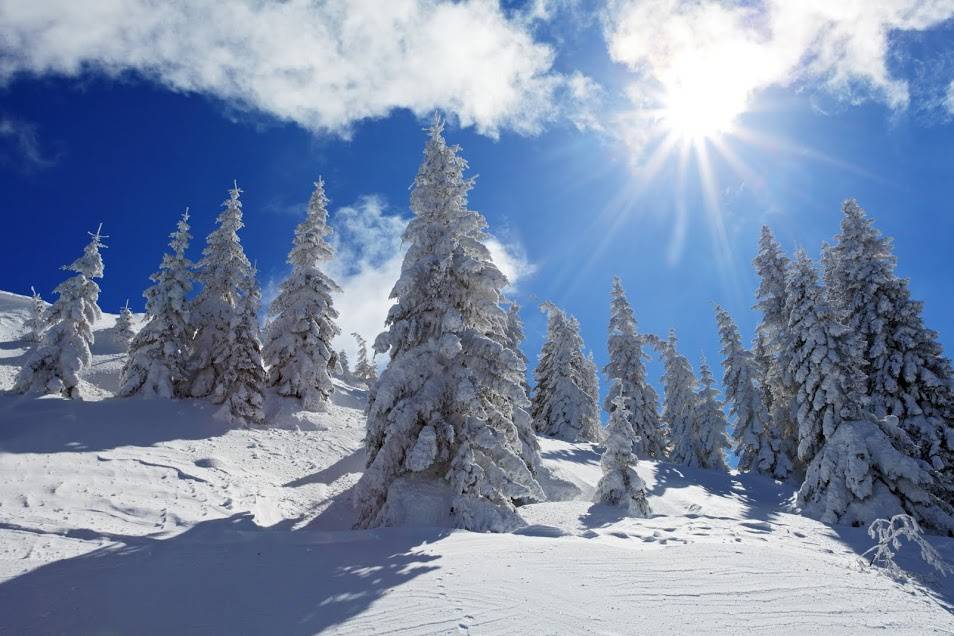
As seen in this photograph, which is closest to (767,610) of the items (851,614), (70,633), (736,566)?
(851,614)

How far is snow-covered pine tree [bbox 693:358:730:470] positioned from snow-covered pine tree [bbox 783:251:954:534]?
14.7m

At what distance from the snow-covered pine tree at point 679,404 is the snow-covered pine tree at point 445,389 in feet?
88.5

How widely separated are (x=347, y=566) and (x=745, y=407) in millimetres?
32166

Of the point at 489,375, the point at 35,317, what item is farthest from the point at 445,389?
the point at 35,317

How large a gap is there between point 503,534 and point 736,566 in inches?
198

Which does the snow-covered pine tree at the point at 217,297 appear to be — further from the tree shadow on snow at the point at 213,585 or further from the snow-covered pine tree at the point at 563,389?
the snow-covered pine tree at the point at 563,389

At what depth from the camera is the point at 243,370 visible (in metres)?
24.2

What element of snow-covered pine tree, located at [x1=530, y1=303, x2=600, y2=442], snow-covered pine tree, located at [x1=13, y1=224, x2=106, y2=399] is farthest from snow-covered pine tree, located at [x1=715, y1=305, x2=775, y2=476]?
snow-covered pine tree, located at [x1=13, y1=224, x2=106, y2=399]

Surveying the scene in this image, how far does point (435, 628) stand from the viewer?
527 cm

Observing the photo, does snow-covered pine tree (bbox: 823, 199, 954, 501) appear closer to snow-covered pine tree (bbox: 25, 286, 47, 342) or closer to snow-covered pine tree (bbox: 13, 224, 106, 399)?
snow-covered pine tree (bbox: 13, 224, 106, 399)

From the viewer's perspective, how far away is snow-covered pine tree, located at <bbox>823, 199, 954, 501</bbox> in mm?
19672

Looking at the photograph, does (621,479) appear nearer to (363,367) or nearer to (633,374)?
(633,374)

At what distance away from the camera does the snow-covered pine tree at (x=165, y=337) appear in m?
24.1

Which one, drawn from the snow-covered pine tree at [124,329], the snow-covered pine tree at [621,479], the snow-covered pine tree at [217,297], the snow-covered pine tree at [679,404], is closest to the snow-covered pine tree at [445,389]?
the snow-covered pine tree at [621,479]
